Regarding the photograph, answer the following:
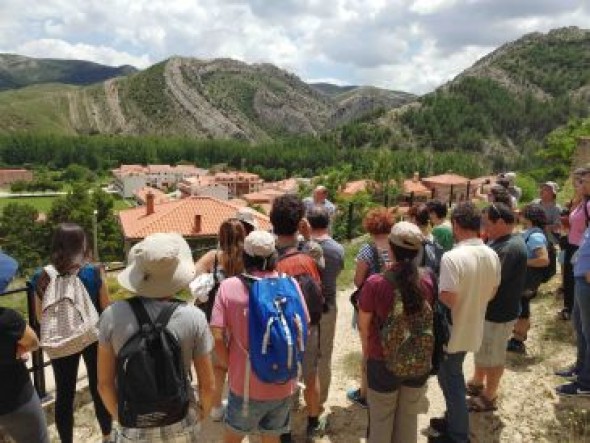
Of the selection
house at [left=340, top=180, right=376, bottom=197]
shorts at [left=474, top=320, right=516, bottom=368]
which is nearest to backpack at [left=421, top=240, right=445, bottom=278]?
shorts at [left=474, top=320, right=516, bottom=368]

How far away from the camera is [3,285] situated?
269 cm

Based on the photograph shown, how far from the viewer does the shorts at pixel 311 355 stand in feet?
12.4

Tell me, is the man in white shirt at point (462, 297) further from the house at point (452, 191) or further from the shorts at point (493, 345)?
the house at point (452, 191)

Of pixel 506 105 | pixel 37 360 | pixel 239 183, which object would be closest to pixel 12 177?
pixel 239 183

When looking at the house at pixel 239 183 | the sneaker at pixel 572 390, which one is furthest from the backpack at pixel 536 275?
the house at pixel 239 183

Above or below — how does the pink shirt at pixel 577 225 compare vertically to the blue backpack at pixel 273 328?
above

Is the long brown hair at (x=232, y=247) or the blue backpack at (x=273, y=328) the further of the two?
the long brown hair at (x=232, y=247)

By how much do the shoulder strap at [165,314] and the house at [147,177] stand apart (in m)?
94.6

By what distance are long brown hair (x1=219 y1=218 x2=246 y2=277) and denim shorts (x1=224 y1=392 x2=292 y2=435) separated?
823mm

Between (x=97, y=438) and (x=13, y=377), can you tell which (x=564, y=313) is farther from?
(x=13, y=377)

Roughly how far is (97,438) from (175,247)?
2467 millimetres

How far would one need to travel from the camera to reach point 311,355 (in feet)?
12.5

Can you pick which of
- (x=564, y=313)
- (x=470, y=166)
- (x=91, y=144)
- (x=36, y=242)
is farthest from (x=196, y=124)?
(x=564, y=313)

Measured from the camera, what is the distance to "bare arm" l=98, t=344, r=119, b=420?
8.04 feet
